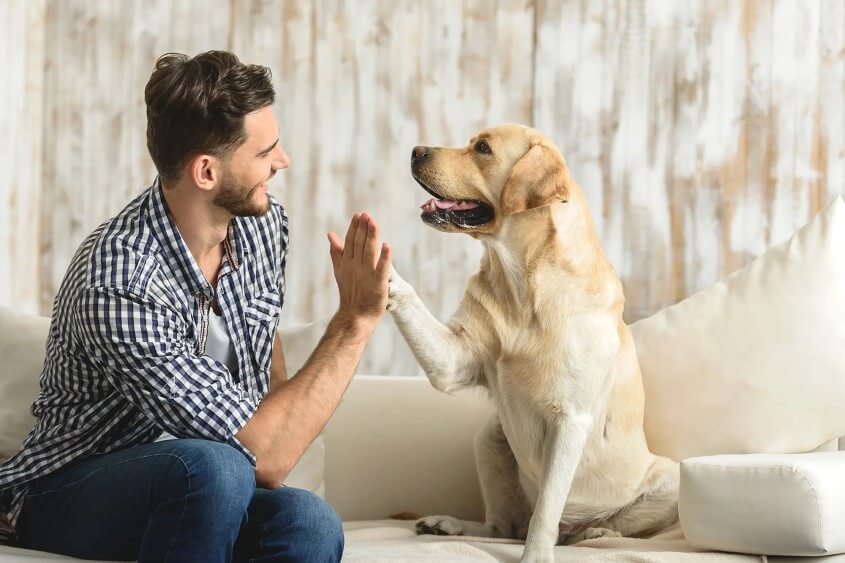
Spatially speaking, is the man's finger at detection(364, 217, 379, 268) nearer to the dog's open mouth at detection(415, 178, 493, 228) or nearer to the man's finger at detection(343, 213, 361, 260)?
the man's finger at detection(343, 213, 361, 260)

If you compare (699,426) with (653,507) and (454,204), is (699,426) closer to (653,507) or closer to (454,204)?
(653,507)

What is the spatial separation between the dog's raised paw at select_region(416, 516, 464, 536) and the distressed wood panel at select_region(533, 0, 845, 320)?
3.22 feet

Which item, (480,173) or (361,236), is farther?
(480,173)

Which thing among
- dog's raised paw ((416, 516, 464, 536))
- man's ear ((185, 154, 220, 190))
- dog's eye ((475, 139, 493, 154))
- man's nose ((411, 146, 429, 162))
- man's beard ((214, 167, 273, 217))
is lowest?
dog's raised paw ((416, 516, 464, 536))

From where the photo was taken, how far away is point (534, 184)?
1.83m

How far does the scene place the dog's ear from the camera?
1832 millimetres

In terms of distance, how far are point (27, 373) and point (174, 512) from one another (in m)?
0.86

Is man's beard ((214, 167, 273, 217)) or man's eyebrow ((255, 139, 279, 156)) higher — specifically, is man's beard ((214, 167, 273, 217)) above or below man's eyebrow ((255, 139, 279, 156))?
below

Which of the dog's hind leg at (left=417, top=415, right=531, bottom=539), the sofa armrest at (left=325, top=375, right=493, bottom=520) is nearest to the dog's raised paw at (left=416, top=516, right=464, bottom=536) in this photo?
the dog's hind leg at (left=417, top=415, right=531, bottom=539)

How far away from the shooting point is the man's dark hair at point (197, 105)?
1639 millimetres

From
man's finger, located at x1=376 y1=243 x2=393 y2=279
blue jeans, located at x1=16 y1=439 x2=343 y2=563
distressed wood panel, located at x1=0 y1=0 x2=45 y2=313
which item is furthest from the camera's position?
distressed wood panel, located at x1=0 y1=0 x2=45 y2=313

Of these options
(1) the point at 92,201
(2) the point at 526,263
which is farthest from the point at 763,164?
(1) the point at 92,201

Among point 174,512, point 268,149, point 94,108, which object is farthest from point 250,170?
point 94,108

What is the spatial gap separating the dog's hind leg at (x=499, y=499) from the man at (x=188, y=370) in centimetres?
54
